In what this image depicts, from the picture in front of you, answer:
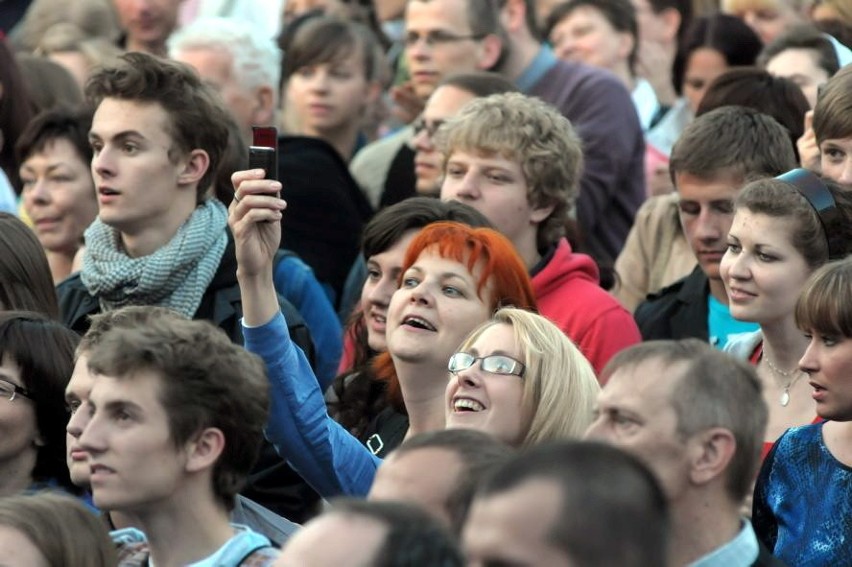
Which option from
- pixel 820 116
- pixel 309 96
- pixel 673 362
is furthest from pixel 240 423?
pixel 309 96

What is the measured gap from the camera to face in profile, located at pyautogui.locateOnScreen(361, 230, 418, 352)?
643 cm

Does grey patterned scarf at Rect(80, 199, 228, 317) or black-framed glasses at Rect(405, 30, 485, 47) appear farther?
black-framed glasses at Rect(405, 30, 485, 47)

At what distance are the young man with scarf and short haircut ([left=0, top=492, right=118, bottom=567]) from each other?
1855 millimetres

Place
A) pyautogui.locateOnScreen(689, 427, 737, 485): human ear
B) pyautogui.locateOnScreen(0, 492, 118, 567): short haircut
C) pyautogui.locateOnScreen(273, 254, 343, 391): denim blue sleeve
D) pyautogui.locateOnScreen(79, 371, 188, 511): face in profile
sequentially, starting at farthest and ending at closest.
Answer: pyautogui.locateOnScreen(273, 254, 343, 391): denim blue sleeve
pyautogui.locateOnScreen(79, 371, 188, 511): face in profile
pyautogui.locateOnScreen(0, 492, 118, 567): short haircut
pyautogui.locateOnScreen(689, 427, 737, 485): human ear

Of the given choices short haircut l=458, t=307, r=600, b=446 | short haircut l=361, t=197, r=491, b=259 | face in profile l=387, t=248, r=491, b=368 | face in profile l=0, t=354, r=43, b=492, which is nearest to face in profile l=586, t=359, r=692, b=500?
short haircut l=458, t=307, r=600, b=446

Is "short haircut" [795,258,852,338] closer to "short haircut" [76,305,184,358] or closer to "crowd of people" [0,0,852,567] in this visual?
"crowd of people" [0,0,852,567]

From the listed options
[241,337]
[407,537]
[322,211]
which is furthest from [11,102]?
[407,537]

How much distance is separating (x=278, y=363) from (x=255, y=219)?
1.35 feet

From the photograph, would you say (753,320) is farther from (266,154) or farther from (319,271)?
(319,271)

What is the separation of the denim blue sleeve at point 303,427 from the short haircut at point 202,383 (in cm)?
38

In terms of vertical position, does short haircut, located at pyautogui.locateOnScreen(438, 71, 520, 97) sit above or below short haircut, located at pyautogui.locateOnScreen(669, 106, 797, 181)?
below

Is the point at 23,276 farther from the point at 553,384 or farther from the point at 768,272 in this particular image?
the point at 768,272

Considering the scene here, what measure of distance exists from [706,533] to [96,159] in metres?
3.27

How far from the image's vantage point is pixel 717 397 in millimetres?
4363
